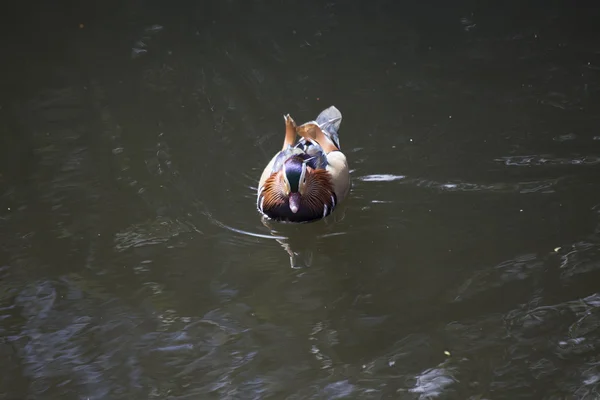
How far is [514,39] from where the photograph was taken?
343 inches

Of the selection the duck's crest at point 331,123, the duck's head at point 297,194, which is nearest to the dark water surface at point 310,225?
the duck's head at point 297,194

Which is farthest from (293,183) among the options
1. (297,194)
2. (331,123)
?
(331,123)

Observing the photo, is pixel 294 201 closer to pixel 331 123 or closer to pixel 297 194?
pixel 297 194

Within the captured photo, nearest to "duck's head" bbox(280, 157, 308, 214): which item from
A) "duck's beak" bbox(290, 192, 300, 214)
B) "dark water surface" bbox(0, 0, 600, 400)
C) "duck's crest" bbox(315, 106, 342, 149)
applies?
"duck's beak" bbox(290, 192, 300, 214)

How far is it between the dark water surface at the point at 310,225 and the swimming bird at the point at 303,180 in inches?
5.1

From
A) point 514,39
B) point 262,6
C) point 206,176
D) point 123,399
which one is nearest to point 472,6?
point 514,39

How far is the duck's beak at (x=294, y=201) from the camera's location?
5824 mm

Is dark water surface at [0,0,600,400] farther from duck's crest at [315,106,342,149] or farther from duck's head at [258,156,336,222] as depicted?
duck's crest at [315,106,342,149]

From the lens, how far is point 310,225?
19.6ft

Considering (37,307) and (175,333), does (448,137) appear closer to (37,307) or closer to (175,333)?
(175,333)

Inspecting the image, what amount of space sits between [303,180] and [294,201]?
0.67ft

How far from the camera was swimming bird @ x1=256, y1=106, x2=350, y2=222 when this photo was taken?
5871 mm

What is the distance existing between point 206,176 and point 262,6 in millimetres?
4269

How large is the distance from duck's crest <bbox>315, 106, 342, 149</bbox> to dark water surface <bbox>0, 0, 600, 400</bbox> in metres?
0.23
